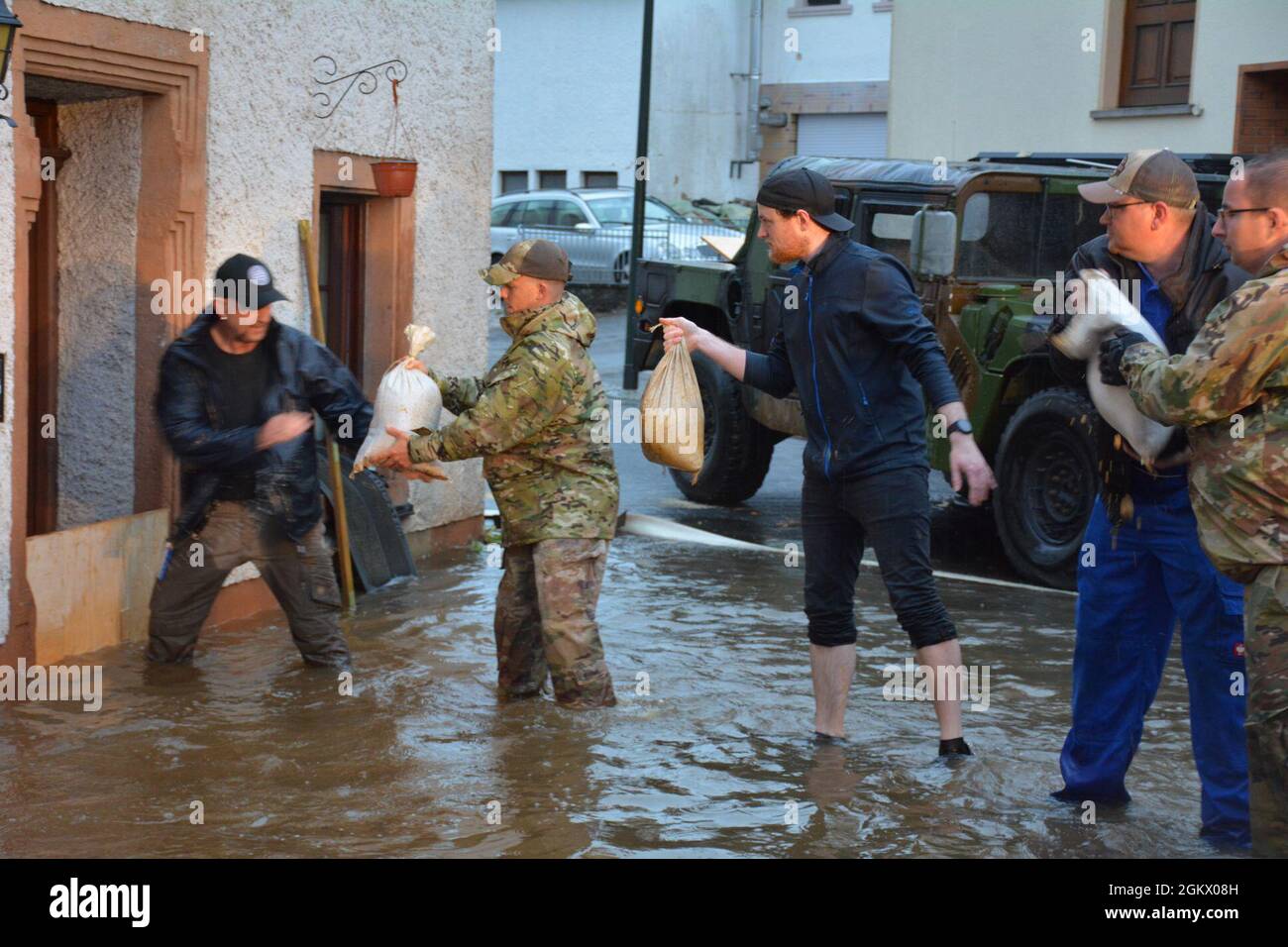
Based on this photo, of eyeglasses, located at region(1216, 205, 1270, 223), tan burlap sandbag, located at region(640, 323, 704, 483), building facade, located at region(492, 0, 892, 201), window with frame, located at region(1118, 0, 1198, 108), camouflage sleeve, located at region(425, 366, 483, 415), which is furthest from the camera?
building facade, located at region(492, 0, 892, 201)

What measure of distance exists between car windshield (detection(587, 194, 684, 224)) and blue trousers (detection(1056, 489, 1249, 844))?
1946cm

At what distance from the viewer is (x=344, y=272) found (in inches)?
330

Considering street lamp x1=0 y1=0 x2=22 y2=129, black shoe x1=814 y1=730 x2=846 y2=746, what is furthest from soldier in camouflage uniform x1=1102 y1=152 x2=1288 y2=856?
street lamp x1=0 y1=0 x2=22 y2=129

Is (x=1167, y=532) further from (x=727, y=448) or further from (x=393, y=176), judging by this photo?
(x=727, y=448)

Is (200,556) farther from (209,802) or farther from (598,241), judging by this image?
(598,241)

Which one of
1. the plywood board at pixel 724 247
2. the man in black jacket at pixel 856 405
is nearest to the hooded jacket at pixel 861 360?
the man in black jacket at pixel 856 405

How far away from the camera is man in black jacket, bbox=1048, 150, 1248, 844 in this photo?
4191mm

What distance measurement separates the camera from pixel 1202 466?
3746 mm

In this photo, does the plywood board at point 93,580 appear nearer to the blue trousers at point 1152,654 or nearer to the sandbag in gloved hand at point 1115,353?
the blue trousers at point 1152,654

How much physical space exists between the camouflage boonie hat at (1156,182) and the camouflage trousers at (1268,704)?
3.58 feet

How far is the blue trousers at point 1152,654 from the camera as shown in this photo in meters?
4.19

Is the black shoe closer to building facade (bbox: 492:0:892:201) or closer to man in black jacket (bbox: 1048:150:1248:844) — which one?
man in black jacket (bbox: 1048:150:1248:844)

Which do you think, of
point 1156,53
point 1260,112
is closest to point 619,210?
point 1156,53
